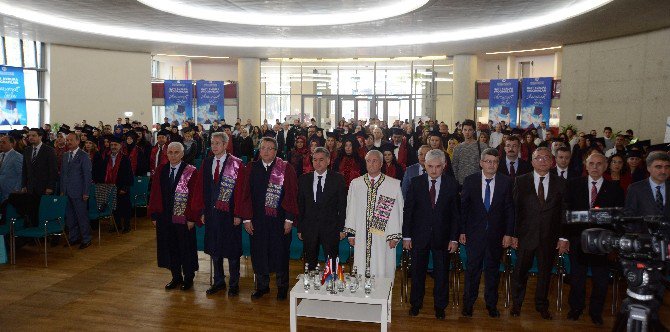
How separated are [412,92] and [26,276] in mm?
19942

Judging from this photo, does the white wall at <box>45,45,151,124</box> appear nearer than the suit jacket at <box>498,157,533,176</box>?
No

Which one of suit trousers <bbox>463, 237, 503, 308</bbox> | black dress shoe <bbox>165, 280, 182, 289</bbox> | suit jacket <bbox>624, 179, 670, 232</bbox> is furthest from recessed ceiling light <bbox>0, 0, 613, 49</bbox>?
black dress shoe <bbox>165, 280, 182, 289</bbox>

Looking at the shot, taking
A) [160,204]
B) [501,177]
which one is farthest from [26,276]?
[501,177]

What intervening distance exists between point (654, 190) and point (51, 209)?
7.04 meters

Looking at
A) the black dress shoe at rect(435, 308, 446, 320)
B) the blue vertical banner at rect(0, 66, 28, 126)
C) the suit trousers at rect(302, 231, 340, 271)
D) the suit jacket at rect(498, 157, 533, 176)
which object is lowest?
the black dress shoe at rect(435, 308, 446, 320)

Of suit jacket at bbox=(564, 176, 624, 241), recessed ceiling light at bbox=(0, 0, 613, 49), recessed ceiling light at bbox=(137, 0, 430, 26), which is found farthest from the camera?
recessed ceiling light at bbox=(0, 0, 613, 49)

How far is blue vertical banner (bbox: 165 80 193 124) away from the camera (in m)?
21.7

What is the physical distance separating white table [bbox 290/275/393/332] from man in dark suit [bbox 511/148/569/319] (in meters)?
1.36

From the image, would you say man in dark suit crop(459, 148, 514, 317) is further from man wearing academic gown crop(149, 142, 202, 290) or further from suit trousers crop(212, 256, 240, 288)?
man wearing academic gown crop(149, 142, 202, 290)

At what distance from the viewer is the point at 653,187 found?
509cm

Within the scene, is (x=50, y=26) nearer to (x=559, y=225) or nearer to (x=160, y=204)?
(x=160, y=204)

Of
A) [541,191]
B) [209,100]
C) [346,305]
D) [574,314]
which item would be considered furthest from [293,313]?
[209,100]

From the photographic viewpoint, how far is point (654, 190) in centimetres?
508

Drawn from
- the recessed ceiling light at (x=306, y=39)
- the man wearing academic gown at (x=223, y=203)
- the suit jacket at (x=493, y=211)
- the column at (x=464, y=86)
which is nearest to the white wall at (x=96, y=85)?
the recessed ceiling light at (x=306, y=39)
